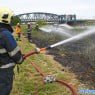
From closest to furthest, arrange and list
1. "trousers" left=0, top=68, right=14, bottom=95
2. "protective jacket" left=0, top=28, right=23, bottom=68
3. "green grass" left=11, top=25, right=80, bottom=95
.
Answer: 1. "protective jacket" left=0, top=28, right=23, bottom=68
2. "trousers" left=0, top=68, right=14, bottom=95
3. "green grass" left=11, top=25, right=80, bottom=95

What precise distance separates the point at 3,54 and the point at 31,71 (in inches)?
257

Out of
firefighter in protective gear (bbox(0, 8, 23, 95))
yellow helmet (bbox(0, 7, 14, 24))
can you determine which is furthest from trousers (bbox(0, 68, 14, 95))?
yellow helmet (bbox(0, 7, 14, 24))

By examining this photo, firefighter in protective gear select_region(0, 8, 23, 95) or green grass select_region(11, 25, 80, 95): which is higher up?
firefighter in protective gear select_region(0, 8, 23, 95)

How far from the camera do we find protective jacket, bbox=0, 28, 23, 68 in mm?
7035

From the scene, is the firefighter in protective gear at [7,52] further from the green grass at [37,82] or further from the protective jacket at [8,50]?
the green grass at [37,82]

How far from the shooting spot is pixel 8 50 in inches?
278

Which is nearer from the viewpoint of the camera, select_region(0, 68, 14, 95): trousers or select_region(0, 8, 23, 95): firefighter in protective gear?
select_region(0, 8, 23, 95): firefighter in protective gear

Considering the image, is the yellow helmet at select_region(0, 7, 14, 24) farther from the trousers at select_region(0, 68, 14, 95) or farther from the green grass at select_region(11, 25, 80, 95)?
the green grass at select_region(11, 25, 80, 95)

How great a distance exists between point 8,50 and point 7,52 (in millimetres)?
97

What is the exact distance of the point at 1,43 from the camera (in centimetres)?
707

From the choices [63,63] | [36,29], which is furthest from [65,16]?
[63,63]

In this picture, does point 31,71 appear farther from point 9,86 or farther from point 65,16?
point 65,16

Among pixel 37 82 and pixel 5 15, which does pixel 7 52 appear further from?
pixel 37 82

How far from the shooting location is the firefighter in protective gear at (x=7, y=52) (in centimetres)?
705
